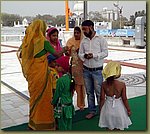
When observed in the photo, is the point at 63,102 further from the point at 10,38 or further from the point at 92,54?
the point at 10,38

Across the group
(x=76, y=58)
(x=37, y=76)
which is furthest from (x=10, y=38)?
(x=37, y=76)

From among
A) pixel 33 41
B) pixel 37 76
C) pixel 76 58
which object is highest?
pixel 33 41

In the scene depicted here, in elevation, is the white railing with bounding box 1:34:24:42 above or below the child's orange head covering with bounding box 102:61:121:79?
above

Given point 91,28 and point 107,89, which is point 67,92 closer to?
point 107,89

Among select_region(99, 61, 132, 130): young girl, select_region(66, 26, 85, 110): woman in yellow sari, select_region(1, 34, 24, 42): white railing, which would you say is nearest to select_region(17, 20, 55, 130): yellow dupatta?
select_region(66, 26, 85, 110): woman in yellow sari

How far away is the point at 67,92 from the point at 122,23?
23248 millimetres

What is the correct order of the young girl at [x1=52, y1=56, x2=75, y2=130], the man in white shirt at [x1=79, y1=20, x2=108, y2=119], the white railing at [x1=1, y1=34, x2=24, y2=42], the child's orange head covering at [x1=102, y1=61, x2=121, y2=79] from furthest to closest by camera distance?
1. the white railing at [x1=1, y1=34, x2=24, y2=42]
2. the man in white shirt at [x1=79, y1=20, x2=108, y2=119]
3. the young girl at [x1=52, y1=56, x2=75, y2=130]
4. the child's orange head covering at [x1=102, y1=61, x2=121, y2=79]

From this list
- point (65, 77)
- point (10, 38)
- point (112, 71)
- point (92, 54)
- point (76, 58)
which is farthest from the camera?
point (10, 38)

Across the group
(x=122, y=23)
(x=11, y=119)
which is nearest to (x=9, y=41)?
(x=122, y=23)

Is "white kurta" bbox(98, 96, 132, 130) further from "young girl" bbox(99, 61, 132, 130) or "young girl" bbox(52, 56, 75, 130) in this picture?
"young girl" bbox(52, 56, 75, 130)

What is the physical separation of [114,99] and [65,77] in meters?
0.51

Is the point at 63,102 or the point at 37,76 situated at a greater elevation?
the point at 37,76

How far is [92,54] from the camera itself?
3.13m

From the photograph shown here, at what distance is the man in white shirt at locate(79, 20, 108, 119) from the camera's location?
3.13 meters
